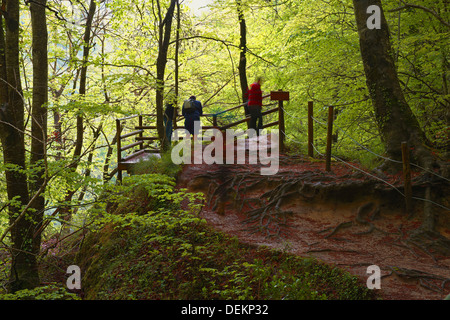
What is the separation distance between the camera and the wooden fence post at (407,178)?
6.34m

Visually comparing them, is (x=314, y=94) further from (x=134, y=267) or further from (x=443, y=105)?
(x=134, y=267)

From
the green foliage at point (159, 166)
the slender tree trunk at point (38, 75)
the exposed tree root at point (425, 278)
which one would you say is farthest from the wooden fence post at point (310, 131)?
the slender tree trunk at point (38, 75)

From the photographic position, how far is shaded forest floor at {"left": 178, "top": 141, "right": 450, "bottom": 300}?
16.9ft

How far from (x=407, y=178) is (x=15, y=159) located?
24.8 feet

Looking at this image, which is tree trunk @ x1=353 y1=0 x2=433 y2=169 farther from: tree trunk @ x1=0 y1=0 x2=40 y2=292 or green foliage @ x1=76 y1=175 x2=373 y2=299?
tree trunk @ x1=0 y1=0 x2=40 y2=292

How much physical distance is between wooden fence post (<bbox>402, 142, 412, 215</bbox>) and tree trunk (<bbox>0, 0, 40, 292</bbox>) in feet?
23.1

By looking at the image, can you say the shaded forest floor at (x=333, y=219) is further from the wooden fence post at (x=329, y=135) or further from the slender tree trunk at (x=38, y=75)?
the slender tree trunk at (x=38, y=75)

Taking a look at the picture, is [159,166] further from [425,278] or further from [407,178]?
[425,278]

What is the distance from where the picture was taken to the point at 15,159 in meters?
7.00

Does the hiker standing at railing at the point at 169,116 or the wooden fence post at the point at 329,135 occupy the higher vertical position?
the hiker standing at railing at the point at 169,116

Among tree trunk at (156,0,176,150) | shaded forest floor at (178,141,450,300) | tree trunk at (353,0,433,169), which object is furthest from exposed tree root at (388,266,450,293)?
tree trunk at (156,0,176,150)

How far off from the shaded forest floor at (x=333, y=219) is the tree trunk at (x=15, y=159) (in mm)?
3657

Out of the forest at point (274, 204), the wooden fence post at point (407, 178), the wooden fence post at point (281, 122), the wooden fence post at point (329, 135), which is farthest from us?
the wooden fence post at point (281, 122)
